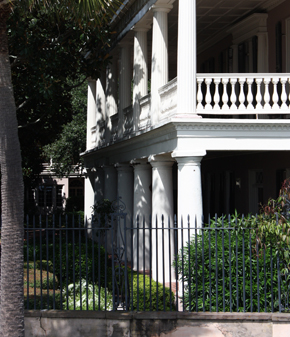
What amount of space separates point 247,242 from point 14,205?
12.7 feet

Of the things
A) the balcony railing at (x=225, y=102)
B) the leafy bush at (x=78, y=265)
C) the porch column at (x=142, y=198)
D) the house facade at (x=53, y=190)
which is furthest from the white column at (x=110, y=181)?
the house facade at (x=53, y=190)

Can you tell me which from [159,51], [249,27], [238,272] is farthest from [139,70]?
[238,272]

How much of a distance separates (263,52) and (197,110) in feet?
15.9

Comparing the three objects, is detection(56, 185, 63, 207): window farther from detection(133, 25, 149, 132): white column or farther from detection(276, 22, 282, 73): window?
detection(276, 22, 282, 73): window

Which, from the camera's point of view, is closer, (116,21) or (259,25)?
(259,25)

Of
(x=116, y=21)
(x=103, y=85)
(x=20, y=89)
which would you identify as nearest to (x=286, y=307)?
(x=20, y=89)

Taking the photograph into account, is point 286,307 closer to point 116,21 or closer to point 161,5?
point 161,5

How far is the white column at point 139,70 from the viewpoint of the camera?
651 inches

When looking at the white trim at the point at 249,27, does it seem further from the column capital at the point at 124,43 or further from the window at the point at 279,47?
the column capital at the point at 124,43

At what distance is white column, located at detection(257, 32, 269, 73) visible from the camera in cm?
1582

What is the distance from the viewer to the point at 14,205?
7.32m

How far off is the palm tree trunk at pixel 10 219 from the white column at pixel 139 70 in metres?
9.27

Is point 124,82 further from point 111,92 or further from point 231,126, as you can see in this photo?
point 231,126

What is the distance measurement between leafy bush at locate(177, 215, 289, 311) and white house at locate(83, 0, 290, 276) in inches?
115
